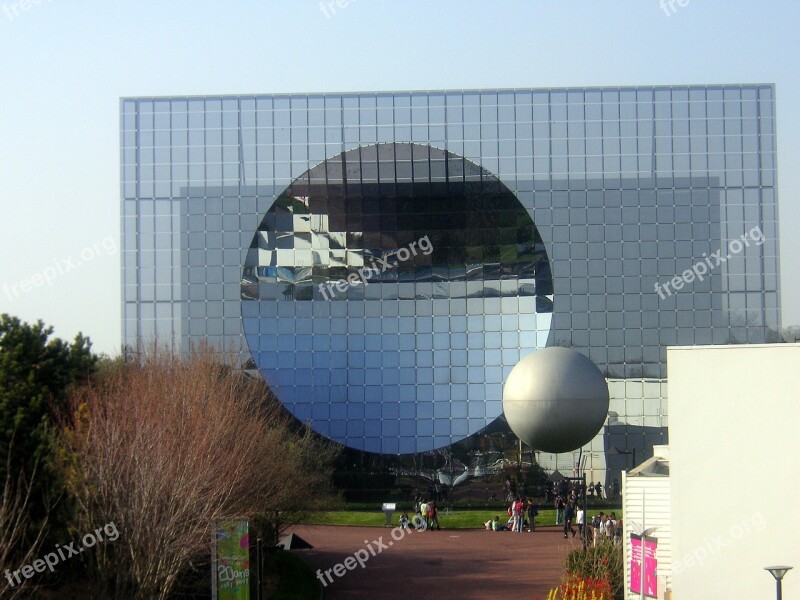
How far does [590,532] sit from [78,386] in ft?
63.6

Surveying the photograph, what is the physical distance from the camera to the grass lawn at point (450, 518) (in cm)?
4466

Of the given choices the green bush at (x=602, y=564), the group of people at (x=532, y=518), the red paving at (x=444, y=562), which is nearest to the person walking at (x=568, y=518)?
the group of people at (x=532, y=518)

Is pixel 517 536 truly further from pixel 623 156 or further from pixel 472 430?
pixel 623 156

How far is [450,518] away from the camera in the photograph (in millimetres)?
45688

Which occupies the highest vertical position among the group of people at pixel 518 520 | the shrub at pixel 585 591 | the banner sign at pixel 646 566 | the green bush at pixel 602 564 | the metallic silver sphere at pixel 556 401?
the metallic silver sphere at pixel 556 401

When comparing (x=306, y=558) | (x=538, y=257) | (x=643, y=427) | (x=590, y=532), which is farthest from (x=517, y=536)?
(x=538, y=257)

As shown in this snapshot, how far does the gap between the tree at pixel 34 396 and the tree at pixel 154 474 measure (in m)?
0.45

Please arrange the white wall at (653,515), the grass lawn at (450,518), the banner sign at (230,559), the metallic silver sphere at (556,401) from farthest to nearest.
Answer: the grass lawn at (450,518) < the metallic silver sphere at (556,401) < the white wall at (653,515) < the banner sign at (230,559)

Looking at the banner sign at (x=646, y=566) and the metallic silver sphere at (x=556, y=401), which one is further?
the metallic silver sphere at (x=556, y=401)

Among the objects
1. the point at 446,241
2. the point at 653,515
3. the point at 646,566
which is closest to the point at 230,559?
the point at 646,566

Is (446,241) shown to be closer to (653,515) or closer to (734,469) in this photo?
(653,515)

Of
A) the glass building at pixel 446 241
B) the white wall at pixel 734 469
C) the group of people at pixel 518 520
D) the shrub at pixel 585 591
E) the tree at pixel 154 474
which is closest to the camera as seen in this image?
the white wall at pixel 734 469

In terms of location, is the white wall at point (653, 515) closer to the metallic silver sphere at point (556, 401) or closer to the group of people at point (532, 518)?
the metallic silver sphere at point (556, 401)

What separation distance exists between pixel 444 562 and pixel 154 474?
14.2 meters
